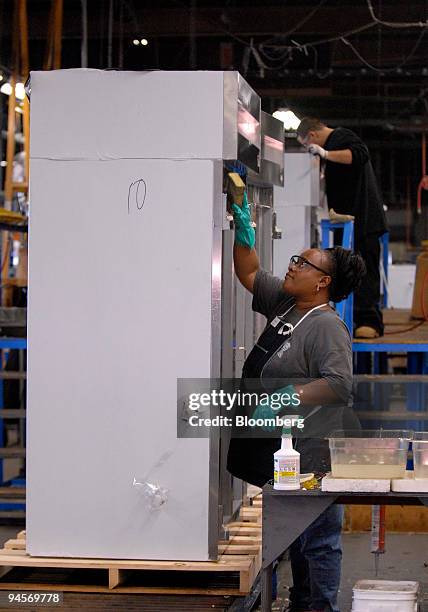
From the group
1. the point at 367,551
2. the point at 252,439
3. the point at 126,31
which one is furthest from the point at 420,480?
the point at 126,31

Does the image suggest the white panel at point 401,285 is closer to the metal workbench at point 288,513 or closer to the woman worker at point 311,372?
the woman worker at point 311,372

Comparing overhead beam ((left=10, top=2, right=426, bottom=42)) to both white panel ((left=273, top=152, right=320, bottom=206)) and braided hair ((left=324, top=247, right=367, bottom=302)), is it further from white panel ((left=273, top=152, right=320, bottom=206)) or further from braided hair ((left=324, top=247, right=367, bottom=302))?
braided hair ((left=324, top=247, right=367, bottom=302))

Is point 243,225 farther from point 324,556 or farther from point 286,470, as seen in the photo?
point 324,556

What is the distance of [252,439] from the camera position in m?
5.20

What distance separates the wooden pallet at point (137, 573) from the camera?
506 cm

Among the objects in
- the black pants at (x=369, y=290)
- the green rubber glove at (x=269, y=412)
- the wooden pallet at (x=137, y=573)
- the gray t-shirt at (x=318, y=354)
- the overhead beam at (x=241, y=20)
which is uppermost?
the overhead beam at (x=241, y=20)

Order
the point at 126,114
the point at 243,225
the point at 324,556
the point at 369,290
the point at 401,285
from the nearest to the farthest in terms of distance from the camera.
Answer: the point at 324,556 < the point at 126,114 < the point at 243,225 < the point at 369,290 < the point at 401,285

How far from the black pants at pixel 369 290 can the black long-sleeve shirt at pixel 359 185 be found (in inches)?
3.5

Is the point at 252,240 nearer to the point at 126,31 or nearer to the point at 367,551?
the point at 367,551

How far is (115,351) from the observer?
517 cm

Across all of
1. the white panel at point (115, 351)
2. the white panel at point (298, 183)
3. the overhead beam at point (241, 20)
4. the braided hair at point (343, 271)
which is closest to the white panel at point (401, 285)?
the overhead beam at point (241, 20)

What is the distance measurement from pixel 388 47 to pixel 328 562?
33.6ft

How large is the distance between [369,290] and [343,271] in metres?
3.30

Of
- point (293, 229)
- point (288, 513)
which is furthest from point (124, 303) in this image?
point (293, 229)
